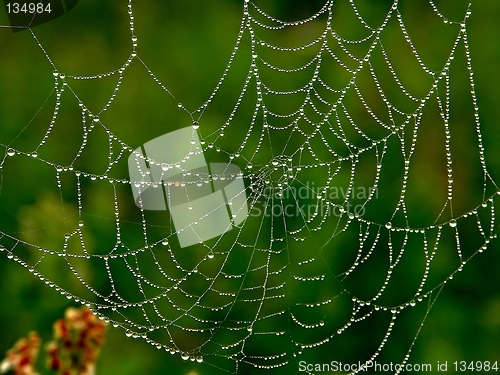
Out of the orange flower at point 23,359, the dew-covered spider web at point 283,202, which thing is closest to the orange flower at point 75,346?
the orange flower at point 23,359

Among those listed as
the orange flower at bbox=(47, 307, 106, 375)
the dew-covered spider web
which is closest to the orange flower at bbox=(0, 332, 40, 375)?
the orange flower at bbox=(47, 307, 106, 375)

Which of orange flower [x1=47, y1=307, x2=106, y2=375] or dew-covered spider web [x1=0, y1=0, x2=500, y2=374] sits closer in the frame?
orange flower [x1=47, y1=307, x2=106, y2=375]

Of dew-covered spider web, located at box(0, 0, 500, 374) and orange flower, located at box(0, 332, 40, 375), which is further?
dew-covered spider web, located at box(0, 0, 500, 374)

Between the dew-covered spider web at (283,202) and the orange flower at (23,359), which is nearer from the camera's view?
the orange flower at (23,359)

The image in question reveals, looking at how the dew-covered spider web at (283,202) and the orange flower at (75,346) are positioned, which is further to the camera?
the dew-covered spider web at (283,202)

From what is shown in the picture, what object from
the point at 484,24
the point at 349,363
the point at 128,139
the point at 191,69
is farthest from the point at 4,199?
the point at 484,24

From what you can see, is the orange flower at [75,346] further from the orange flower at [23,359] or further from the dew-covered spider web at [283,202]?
the dew-covered spider web at [283,202]

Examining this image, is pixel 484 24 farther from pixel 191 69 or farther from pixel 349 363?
pixel 349 363

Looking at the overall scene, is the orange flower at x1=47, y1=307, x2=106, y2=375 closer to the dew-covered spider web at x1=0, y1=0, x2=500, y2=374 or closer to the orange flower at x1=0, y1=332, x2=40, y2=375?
the orange flower at x1=0, y1=332, x2=40, y2=375
